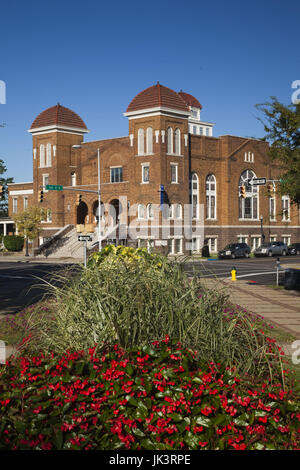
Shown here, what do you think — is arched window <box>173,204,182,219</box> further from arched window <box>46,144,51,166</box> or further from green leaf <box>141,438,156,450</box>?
green leaf <box>141,438,156,450</box>

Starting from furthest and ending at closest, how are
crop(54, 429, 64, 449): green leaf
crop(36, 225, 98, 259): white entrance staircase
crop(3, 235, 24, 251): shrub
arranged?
crop(3, 235, 24, 251): shrub, crop(36, 225, 98, 259): white entrance staircase, crop(54, 429, 64, 449): green leaf

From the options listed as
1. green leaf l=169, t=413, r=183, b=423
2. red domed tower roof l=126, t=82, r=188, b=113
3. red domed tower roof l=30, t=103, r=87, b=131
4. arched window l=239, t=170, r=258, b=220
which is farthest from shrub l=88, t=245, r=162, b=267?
arched window l=239, t=170, r=258, b=220

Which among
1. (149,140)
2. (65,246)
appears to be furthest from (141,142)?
(65,246)

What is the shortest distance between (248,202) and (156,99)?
16.8 m

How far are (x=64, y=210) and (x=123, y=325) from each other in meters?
51.0

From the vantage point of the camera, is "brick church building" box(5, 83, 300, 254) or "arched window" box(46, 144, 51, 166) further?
"arched window" box(46, 144, 51, 166)

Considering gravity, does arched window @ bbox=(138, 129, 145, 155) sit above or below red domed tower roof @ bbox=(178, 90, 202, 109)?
below

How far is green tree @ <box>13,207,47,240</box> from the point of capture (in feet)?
166

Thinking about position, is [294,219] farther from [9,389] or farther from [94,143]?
[9,389]

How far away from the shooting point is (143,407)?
4.54 m

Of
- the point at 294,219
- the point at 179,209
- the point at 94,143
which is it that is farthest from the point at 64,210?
the point at 294,219

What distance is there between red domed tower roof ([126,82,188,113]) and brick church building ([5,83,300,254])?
108 millimetres

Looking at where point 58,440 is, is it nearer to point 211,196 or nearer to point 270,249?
point 270,249
